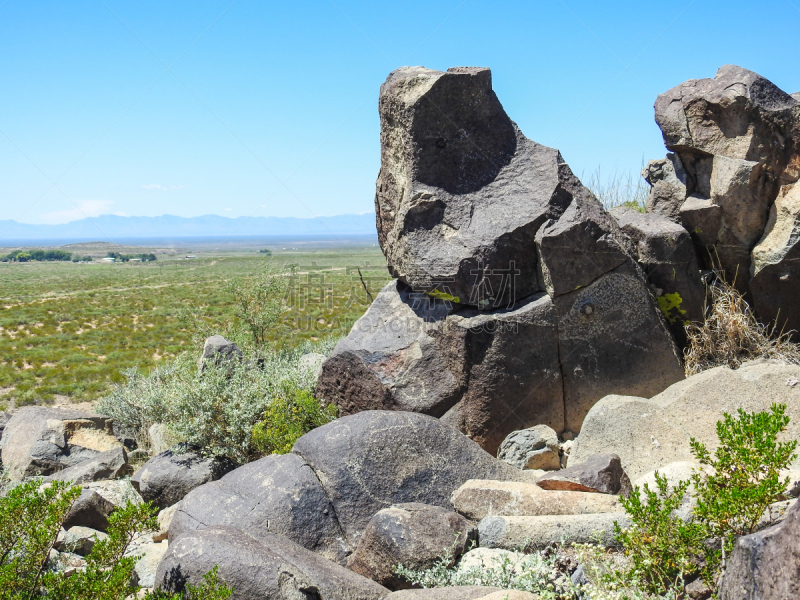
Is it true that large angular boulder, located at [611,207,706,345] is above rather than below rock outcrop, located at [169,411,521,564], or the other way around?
above

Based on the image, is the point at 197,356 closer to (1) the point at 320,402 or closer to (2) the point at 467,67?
(1) the point at 320,402

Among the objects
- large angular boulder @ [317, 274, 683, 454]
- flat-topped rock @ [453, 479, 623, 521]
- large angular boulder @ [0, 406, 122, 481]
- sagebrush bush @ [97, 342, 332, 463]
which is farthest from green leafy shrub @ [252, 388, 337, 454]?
large angular boulder @ [0, 406, 122, 481]

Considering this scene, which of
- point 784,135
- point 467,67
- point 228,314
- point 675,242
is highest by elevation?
point 467,67

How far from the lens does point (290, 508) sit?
18.0 ft

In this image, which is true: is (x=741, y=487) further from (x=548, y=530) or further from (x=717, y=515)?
(x=548, y=530)

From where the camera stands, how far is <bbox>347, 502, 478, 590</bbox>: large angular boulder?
4625 millimetres

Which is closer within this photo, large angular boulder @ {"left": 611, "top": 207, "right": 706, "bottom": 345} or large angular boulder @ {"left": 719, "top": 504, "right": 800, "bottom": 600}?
large angular boulder @ {"left": 719, "top": 504, "right": 800, "bottom": 600}

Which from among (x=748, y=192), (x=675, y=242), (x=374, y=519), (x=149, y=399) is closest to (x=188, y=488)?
(x=149, y=399)

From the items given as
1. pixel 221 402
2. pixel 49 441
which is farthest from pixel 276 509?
pixel 49 441

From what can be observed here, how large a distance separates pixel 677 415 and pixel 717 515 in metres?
3.20

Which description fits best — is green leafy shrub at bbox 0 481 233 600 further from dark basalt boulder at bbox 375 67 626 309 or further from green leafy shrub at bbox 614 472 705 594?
dark basalt boulder at bbox 375 67 626 309

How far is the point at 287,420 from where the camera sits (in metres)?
7.71

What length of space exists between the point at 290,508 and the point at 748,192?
22.4 feet

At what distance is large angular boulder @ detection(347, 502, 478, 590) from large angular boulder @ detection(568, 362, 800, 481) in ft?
6.48
